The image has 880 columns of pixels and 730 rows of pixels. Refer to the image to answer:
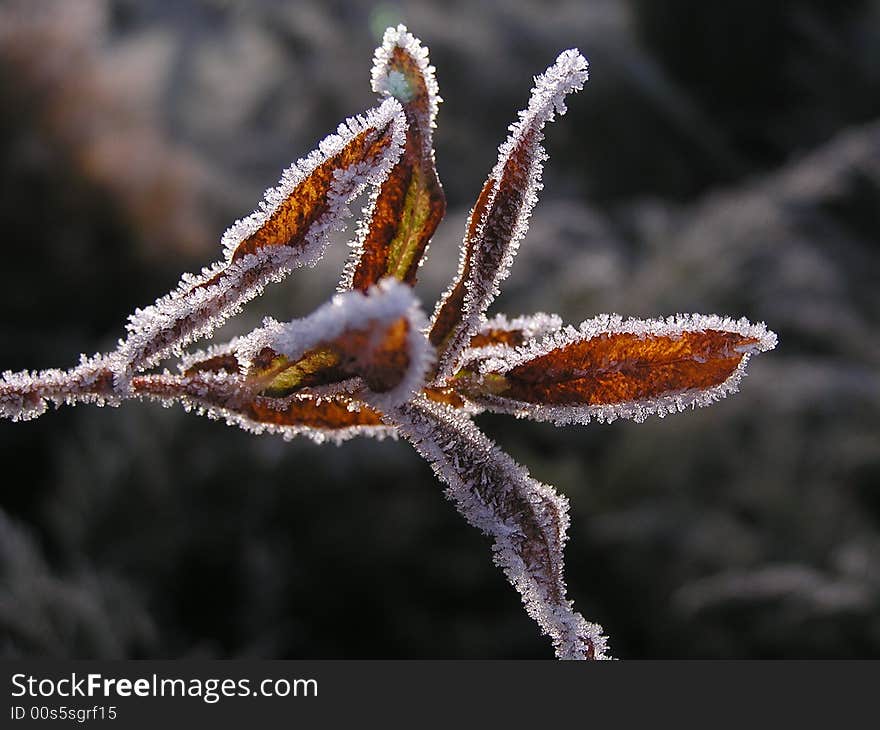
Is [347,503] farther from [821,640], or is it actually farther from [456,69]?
[456,69]

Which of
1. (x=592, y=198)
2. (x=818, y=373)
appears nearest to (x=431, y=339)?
(x=818, y=373)

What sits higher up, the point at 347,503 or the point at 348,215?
the point at 347,503

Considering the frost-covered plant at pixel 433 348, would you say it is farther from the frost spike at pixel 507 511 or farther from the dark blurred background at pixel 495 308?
the dark blurred background at pixel 495 308

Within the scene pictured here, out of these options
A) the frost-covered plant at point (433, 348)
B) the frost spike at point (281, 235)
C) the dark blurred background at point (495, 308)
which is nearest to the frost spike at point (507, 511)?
the frost-covered plant at point (433, 348)

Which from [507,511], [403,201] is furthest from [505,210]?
[507,511]

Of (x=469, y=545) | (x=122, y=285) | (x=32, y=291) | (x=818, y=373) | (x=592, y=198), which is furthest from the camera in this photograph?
(x=592, y=198)

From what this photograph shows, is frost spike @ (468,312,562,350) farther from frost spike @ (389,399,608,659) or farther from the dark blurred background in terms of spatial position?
the dark blurred background

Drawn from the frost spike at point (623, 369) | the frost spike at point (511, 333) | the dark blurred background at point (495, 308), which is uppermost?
the dark blurred background at point (495, 308)

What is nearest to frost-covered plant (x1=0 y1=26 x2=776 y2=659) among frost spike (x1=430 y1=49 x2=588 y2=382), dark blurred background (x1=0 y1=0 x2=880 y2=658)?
frost spike (x1=430 y1=49 x2=588 y2=382)

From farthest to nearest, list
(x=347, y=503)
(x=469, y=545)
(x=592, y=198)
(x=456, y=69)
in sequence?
1. (x=456, y=69)
2. (x=592, y=198)
3. (x=347, y=503)
4. (x=469, y=545)
